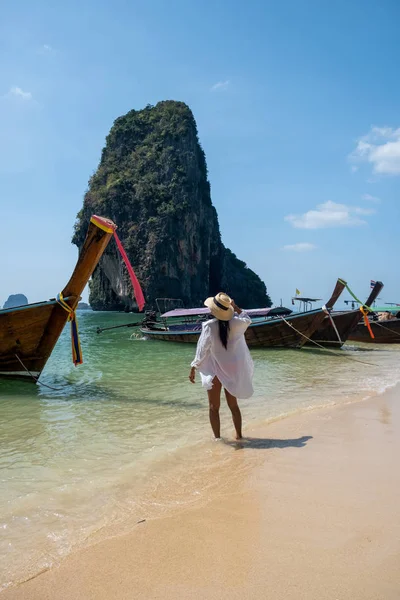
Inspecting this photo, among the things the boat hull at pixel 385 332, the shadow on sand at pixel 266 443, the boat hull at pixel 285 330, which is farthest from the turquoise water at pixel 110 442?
the boat hull at pixel 385 332

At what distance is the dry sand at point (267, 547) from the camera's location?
1737mm

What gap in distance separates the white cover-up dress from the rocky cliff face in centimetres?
4629

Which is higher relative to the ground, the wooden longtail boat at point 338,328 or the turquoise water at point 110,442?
the wooden longtail boat at point 338,328

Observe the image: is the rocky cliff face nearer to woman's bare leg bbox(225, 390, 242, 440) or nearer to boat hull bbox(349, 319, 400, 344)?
boat hull bbox(349, 319, 400, 344)

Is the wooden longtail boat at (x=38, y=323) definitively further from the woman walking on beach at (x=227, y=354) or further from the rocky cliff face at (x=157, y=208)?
the rocky cliff face at (x=157, y=208)

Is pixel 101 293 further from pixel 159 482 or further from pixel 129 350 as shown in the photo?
pixel 159 482

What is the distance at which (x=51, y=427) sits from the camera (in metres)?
4.97

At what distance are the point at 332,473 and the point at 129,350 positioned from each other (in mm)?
11691

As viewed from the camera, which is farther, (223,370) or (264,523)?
(223,370)

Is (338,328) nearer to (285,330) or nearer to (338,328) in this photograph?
(338,328)

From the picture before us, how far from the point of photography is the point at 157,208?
171 feet

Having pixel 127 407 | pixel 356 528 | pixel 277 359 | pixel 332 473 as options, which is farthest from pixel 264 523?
pixel 277 359

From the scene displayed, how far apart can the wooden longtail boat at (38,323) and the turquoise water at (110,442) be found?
37 centimetres

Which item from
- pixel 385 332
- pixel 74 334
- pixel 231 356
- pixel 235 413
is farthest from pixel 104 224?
pixel 385 332
